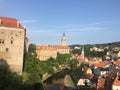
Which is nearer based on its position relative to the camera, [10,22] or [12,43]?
[12,43]

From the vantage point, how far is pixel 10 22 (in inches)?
1309

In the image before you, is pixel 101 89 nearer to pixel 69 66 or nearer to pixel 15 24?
pixel 15 24

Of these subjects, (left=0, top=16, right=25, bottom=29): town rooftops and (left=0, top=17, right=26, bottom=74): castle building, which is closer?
(left=0, top=17, right=26, bottom=74): castle building

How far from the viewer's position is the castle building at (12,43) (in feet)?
104

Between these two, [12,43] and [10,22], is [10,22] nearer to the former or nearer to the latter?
[10,22]

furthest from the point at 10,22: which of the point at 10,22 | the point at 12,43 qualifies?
the point at 12,43

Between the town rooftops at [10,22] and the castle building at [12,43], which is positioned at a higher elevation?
the town rooftops at [10,22]

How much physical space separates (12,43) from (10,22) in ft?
A: 8.52

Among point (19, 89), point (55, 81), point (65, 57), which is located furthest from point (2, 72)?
point (65, 57)

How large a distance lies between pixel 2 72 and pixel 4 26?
11890 mm

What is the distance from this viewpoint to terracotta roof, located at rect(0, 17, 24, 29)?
32.3 meters

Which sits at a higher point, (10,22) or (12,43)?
(10,22)

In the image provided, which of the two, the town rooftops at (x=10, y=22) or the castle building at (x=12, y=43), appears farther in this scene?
the town rooftops at (x=10, y=22)

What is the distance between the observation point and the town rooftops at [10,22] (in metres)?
32.3
